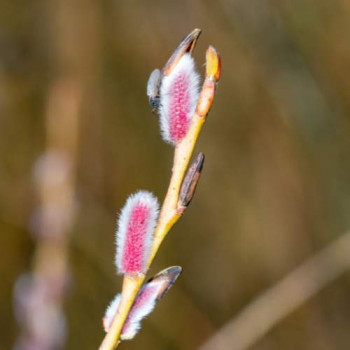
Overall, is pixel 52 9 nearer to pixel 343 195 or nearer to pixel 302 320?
pixel 343 195

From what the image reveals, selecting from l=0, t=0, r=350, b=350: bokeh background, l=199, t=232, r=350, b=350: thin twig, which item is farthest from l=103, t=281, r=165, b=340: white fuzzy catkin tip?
l=0, t=0, r=350, b=350: bokeh background

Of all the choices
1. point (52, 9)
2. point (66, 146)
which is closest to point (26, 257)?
point (66, 146)

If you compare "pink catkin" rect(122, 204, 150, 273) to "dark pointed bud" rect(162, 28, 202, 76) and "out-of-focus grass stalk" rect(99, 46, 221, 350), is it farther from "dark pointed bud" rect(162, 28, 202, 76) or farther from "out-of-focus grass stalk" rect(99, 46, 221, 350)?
"dark pointed bud" rect(162, 28, 202, 76)

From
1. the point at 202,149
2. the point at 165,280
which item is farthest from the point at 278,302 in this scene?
the point at 165,280

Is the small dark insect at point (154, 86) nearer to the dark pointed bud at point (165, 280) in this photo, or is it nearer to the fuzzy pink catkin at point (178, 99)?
the fuzzy pink catkin at point (178, 99)

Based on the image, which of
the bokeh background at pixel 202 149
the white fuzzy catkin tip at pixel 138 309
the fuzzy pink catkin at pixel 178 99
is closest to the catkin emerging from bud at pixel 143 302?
the white fuzzy catkin tip at pixel 138 309
